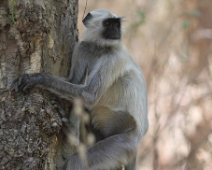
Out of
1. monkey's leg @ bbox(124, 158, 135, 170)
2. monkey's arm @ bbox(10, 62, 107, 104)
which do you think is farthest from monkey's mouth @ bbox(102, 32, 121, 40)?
monkey's leg @ bbox(124, 158, 135, 170)

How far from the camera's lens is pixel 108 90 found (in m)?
3.92

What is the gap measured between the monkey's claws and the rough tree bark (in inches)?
1.8

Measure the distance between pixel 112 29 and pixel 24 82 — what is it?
4.28ft

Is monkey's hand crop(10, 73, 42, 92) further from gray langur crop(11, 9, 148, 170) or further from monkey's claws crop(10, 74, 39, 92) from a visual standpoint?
gray langur crop(11, 9, 148, 170)

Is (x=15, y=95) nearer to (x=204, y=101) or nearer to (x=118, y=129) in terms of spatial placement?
(x=118, y=129)

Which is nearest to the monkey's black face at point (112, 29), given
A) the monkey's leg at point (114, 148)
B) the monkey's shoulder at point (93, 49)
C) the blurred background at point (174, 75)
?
the monkey's shoulder at point (93, 49)

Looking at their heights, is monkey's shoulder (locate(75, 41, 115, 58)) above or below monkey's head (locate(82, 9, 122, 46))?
below

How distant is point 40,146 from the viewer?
2.99 metres

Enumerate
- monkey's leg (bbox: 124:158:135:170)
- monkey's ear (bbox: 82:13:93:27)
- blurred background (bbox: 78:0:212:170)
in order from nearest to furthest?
1. monkey's leg (bbox: 124:158:135:170)
2. monkey's ear (bbox: 82:13:93:27)
3. blurred background (bbox: 78:0:212:170)

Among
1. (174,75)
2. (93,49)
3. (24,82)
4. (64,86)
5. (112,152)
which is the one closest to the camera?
(24,82)

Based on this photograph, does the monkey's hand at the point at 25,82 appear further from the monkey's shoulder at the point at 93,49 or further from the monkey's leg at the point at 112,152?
the monkey's shoulder at the point at 93,49

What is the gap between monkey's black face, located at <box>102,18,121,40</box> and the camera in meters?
4.02

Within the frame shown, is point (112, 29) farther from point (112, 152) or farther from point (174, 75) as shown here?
point (174, 75)

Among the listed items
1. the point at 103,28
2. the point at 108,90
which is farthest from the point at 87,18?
the point at 108,90
